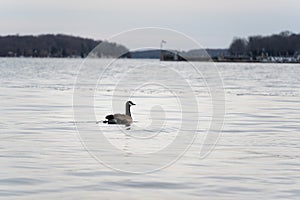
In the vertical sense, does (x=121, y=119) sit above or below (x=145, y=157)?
above

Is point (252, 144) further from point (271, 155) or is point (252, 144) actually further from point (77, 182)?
Result: point (77, 182)

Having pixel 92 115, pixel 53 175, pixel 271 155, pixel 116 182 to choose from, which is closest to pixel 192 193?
pixel 116 182

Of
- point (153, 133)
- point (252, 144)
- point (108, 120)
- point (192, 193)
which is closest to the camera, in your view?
point (192, 193)

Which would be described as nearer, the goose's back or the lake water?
the lake water

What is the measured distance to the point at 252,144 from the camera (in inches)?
733

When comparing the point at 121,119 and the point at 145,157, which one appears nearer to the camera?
the point at 145,157

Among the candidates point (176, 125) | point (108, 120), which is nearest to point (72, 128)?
point (108, 120)

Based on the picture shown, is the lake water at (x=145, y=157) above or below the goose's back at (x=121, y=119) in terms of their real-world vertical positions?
below

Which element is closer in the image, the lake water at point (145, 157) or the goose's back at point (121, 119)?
the lake water at point (145, 157)

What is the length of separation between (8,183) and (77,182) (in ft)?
3.80

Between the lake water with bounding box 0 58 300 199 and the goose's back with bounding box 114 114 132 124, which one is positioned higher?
the goose's back with bounding box 114 114 132 124

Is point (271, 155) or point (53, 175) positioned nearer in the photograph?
point (53, 175)

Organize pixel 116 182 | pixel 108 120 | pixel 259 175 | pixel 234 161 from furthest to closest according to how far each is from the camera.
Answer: pixel 108 120, pixel 234 161, pixel 259 175, pixel 116 182

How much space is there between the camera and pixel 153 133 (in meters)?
20.9
